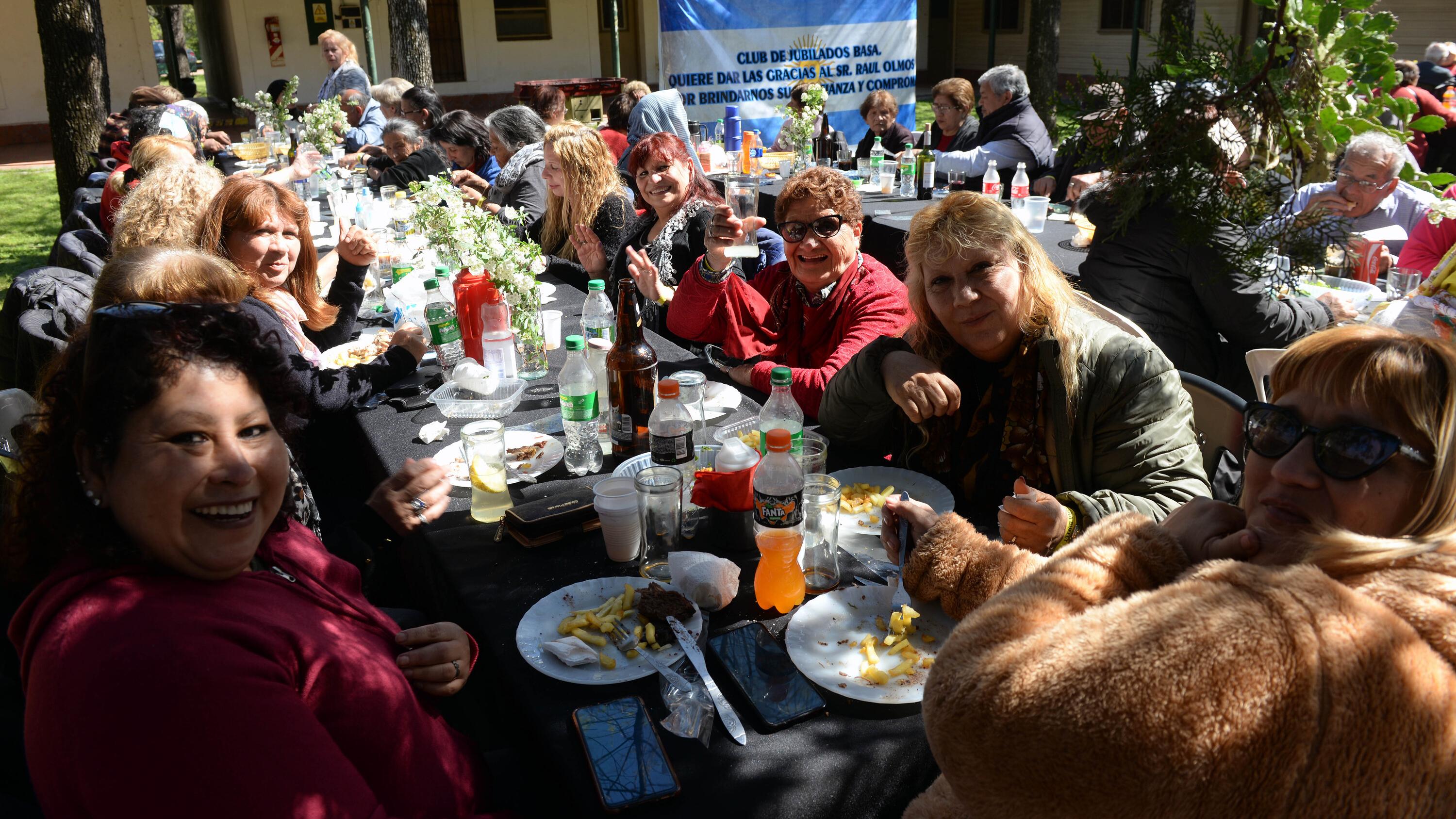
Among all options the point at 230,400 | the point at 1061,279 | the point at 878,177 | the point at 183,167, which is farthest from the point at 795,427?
the point at 878,177

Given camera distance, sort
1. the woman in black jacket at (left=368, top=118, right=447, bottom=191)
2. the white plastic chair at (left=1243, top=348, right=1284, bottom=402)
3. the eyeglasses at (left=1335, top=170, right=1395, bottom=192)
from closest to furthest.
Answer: the white plastic chair at (left=1243, top=348, right=1284, bottom=402), the eyeglasses at (left=1335, top=170, right=1395, bottom=192), the woman in black jacket at (left=368, top=118, right=447, bottom=191)

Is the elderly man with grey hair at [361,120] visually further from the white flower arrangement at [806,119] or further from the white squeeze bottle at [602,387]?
the white squeeze bottle at [602,387]

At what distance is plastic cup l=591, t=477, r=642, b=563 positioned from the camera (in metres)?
2.06

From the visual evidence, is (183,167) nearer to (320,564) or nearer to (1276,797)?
(320,564)

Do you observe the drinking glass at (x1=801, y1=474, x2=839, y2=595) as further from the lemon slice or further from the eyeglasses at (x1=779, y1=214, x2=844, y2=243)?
the eyeglasses at (x1=779, y1=214, x2=844, y2=243)

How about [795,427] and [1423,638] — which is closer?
[1423,638]

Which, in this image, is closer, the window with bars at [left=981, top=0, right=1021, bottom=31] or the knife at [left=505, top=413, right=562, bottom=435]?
the knife at [left=505, top=413, right=562, bottom=435]

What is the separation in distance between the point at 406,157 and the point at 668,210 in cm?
419

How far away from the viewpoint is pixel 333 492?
10.9 ft

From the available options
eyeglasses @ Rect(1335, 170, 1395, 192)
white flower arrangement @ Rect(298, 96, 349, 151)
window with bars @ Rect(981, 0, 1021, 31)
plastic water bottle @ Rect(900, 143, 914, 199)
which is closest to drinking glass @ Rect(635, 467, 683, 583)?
eyeglasses @ Rect(1335, 170, 1395, 192)

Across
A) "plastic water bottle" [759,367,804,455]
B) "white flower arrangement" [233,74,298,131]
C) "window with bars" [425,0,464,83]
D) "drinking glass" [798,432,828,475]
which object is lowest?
"drinking glass" [798,432,828,475]

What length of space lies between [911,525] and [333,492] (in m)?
2.32

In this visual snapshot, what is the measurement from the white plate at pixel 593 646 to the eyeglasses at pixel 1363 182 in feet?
16.0

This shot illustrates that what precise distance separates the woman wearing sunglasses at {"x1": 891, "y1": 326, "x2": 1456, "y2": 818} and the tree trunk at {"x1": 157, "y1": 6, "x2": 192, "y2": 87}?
29.2 meters
